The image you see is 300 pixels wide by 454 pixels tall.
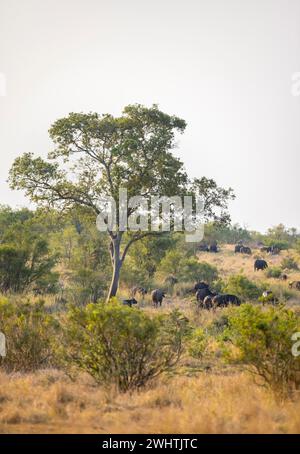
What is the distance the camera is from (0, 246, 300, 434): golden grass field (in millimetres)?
6359

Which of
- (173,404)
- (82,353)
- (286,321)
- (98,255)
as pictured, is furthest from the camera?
(98,255)

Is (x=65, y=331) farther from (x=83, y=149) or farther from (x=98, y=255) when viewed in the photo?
(x=98, y=255)

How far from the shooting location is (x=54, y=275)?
2362cm

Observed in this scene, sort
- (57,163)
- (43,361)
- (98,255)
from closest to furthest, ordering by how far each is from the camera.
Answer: (43,361), (57,163), (98,255)

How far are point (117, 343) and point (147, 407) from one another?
50.9 inches

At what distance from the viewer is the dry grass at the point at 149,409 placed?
6.34 m

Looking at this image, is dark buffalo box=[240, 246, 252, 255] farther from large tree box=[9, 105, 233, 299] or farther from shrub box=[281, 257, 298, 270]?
large tree box=[9, 105, 233, 299]

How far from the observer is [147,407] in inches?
292

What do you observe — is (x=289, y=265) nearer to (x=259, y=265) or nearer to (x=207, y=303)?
(x=259, y=265)

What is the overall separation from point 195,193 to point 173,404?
14774 millimetres

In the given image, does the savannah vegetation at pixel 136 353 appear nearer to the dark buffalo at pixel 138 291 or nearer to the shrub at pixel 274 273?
the dark buffalo at pixel 138 291

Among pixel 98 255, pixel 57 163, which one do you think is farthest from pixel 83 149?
pixel 98 255

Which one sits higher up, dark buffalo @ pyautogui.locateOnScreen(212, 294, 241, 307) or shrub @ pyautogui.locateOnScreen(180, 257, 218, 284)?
shrub @ pyautogui.locateOnScreen(180, 257, 218, 284)

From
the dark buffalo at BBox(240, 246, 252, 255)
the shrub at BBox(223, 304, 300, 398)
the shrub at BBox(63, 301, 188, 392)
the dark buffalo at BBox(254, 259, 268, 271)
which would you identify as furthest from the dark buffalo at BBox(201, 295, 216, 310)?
the dark buffalo at BBox(240, 246, 252, 255)
